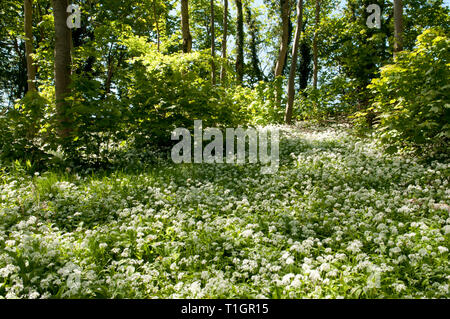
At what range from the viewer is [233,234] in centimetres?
389

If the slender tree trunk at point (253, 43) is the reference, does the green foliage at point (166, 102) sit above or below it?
below

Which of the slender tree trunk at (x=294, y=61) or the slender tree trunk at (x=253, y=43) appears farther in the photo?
the slender tree trunk at (x=253, y=43)

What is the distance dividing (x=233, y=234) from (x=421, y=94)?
4961mm

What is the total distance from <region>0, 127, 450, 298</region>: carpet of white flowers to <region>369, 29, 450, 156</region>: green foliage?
611 mm

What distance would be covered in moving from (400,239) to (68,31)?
28.9 ft

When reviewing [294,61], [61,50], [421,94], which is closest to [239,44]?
[294,61]

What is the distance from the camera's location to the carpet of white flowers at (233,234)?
292cm

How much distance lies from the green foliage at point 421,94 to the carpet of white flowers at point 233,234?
61cm

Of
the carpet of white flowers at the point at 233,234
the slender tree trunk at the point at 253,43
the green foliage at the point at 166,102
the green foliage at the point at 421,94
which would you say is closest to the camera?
the carpet of white flowers at the point at 233,234

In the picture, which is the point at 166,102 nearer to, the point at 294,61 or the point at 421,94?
the point at 294,61

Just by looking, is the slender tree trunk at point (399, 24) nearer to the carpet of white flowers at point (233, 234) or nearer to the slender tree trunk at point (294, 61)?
the slender tree trunk at point (294, 61)

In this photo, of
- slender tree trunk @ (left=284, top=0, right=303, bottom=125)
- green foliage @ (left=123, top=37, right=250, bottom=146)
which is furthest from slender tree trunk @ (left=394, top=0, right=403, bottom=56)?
green foliage @ (left=123, top=37, right=250, bottom=146)

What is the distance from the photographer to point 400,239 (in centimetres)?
345

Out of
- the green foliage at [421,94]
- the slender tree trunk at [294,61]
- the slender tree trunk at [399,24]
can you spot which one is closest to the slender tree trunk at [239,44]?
the slender tree trunk at [294,61]
